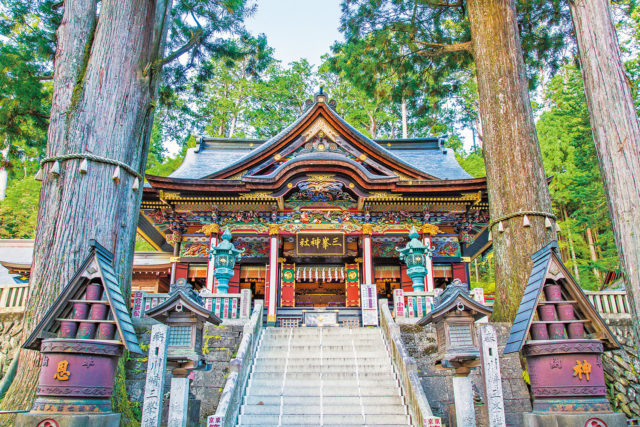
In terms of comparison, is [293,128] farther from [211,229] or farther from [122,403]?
[122,403]

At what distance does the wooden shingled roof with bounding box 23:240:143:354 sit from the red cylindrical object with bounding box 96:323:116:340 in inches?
3.6

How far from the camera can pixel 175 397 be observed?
201 inches

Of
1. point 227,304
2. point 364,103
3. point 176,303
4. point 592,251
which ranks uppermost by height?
point 364,103

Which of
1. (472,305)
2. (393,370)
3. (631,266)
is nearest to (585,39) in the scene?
(631,266)

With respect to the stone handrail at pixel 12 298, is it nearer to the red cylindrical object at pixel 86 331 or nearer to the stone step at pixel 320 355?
the stone step at pixel 320 355

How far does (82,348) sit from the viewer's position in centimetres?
338

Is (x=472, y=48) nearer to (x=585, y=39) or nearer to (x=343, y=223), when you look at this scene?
(x=585, y=39)

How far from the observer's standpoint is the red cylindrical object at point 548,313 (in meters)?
3.78

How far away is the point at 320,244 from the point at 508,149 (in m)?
5.79

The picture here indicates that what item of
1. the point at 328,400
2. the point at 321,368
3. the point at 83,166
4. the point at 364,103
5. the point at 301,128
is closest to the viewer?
the point at 83,166

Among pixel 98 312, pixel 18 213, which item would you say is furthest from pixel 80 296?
pixel 18 213

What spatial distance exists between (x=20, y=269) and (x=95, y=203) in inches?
366

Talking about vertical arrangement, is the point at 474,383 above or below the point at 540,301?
below

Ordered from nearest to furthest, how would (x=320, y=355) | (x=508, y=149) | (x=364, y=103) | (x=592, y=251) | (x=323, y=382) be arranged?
(x=323, y=382) → (x=320, y=355) → (x=508, y=149) → (x=592, y=251) → (x=364, y=103)
